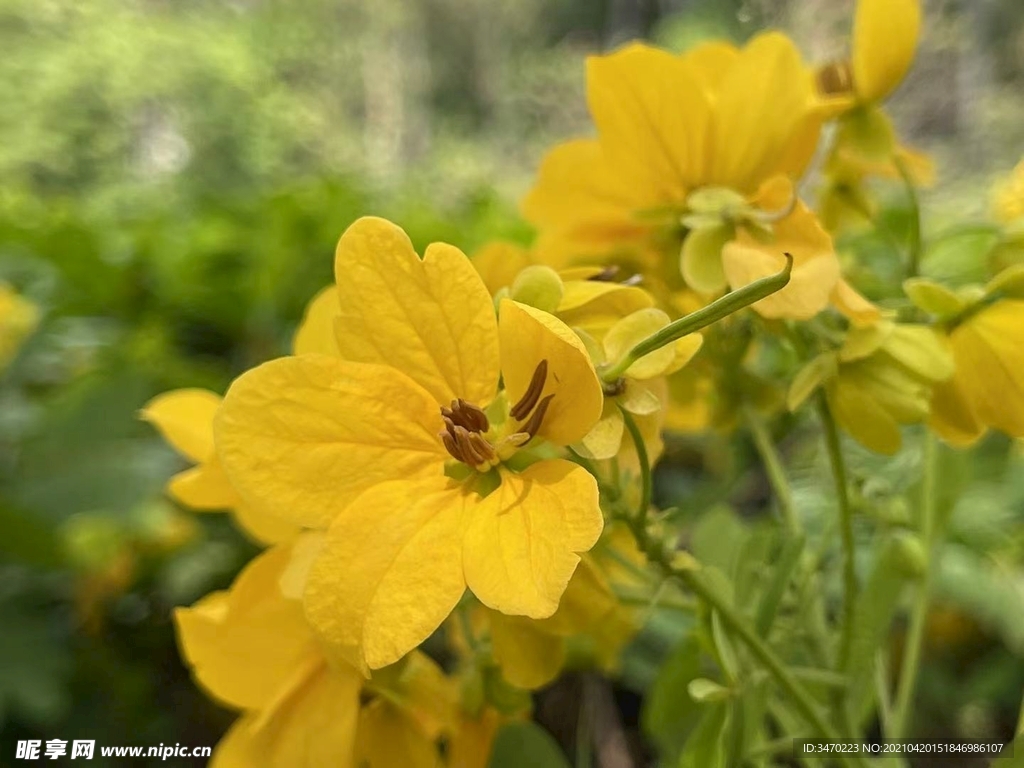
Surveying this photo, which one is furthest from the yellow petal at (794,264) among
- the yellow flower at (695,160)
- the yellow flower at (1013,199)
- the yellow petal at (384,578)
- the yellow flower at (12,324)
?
the yellow flower at (12,324)

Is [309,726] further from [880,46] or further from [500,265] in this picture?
[880,46]

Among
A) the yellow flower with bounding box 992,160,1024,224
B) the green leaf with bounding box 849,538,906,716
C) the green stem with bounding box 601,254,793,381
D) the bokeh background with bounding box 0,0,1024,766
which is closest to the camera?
the green stem with bounding box 601,254,793,381

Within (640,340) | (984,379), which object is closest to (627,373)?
(640,340)

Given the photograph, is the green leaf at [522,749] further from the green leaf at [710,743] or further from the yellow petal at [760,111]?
the yellow petal at [760,111]

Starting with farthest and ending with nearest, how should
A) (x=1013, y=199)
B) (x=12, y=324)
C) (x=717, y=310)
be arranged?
(x=12, y=324), (x=1013, y=199), (x=717, y=310)

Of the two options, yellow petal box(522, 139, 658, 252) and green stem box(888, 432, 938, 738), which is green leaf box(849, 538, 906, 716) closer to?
green stem box(888, 432, 938, 738)

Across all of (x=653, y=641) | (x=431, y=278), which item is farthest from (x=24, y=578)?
(x=431, y=278)

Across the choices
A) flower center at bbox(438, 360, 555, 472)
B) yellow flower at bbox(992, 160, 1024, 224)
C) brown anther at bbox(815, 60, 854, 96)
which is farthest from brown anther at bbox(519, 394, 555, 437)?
yellow flower at bbox(992, 160, 1024, 224)
